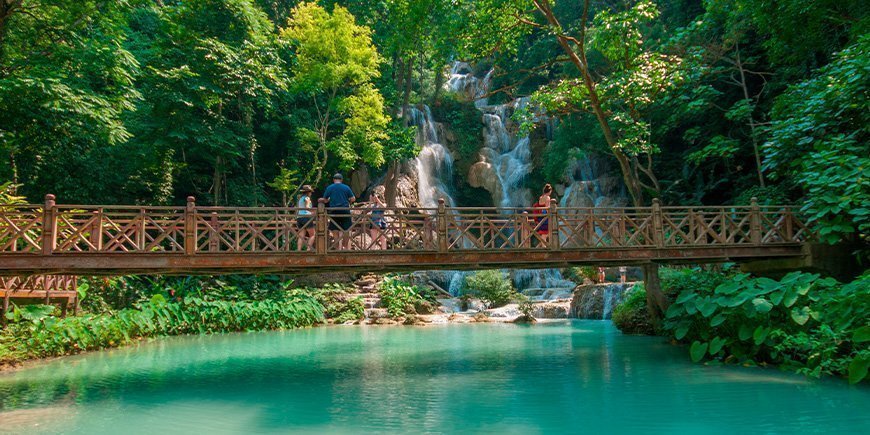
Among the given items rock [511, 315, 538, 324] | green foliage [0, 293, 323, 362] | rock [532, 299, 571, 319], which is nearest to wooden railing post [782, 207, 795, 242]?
rock [511, 315, 538, 324]

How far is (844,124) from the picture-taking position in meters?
12.2

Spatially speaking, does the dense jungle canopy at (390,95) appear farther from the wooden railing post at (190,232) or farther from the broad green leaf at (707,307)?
the wooden railing post at (190,232)

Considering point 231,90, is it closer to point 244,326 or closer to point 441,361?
point 244,326

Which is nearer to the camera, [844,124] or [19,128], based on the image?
[844,124]

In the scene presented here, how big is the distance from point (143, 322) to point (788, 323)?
1489 cm

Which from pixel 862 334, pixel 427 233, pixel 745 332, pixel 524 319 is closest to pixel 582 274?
pixel 524 319

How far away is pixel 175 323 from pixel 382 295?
25.5 ft

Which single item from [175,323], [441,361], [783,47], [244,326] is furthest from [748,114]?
[175,323]

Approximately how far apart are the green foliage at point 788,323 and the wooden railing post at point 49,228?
36.7 ft

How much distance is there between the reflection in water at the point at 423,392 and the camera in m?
7.30

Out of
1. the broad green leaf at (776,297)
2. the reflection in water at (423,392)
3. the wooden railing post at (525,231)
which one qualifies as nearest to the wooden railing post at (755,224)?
the reflection in water at (423,392)

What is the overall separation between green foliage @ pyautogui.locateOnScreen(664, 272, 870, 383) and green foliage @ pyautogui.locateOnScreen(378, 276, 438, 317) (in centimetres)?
1157

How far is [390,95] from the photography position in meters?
28.5

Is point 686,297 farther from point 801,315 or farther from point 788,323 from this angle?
point 801,315
